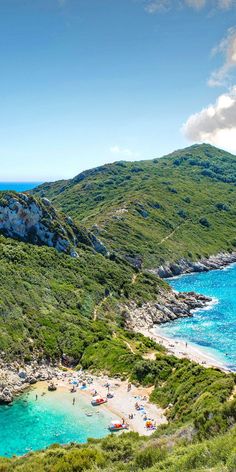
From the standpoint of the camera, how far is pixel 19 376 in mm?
66062

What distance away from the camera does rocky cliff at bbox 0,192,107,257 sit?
11356cm

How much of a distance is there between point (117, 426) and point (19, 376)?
19863 millimetres

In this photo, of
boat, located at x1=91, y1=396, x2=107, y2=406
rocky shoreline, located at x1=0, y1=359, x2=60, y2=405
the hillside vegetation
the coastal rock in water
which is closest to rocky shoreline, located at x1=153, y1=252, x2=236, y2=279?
the hillside vegetation

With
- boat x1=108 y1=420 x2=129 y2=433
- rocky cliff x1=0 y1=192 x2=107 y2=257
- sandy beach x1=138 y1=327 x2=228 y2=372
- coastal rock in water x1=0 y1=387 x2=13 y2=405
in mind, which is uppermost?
rocky cliff x1=0 y1=192 x2=107 y2=257

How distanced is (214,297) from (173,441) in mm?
105889

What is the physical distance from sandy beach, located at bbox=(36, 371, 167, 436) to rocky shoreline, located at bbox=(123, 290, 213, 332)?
110 ft

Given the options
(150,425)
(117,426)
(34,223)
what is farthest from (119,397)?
(34,223)

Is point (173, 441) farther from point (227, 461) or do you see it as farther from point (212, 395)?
point (212, 395)

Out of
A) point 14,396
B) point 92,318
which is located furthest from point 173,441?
point 92,318

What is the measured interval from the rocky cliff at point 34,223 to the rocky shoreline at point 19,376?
50155mm

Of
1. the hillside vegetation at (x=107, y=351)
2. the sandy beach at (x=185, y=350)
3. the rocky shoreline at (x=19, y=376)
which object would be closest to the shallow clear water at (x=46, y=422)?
the rocky shoreline at (x=19, y=376)

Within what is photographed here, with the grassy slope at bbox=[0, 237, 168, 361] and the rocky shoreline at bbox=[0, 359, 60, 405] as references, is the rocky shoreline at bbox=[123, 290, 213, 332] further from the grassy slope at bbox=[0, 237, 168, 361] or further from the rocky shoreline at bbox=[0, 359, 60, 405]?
the rocky shoreline at bbox=[0, 359, 60, 405]

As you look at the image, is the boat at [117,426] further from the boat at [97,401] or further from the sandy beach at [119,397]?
the boat at [97,401]

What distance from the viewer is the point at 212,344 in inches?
3725
